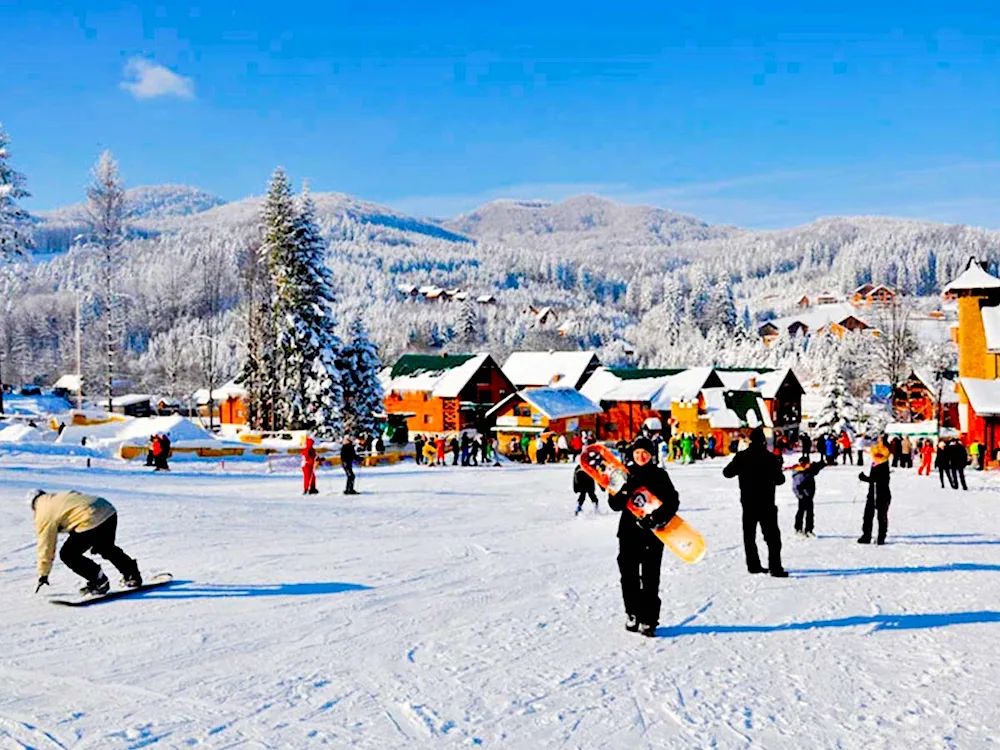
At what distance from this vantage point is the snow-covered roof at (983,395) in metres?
31.5

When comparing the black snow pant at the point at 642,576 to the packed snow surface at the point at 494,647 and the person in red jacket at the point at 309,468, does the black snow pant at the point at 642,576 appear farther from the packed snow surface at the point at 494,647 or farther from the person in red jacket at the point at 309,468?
the person in red jacket at the point at 309,468

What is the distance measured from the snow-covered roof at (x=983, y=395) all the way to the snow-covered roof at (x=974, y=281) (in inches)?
213

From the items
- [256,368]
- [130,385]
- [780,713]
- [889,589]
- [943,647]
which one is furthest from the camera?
[130,385]

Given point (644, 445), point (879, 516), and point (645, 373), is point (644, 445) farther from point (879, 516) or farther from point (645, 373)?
point (645, 373)

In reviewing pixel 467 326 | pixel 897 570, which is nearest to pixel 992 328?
pixel 897 570

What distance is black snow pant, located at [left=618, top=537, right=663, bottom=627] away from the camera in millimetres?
6469

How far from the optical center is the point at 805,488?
37.2 ft

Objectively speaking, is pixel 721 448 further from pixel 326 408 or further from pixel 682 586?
pixel 682 586

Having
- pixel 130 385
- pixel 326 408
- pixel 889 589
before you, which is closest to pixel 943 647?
pixel 889 589

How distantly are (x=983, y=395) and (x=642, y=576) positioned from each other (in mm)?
31410

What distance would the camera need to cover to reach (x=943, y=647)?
21.1 ft

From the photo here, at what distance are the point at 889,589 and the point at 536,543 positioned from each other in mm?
4450

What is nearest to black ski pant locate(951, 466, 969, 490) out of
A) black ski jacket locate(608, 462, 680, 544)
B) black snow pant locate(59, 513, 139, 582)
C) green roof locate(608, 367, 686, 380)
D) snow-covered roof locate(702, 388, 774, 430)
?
black ski jacket locate(608, 462, 680, 544)

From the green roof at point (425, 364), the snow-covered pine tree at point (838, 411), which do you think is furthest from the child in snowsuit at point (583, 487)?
the green roof at point (425, 364)
